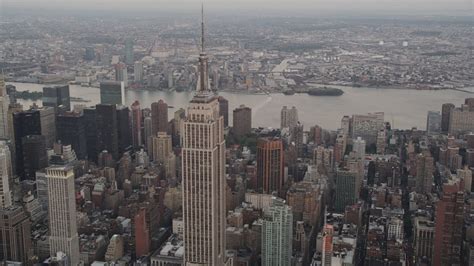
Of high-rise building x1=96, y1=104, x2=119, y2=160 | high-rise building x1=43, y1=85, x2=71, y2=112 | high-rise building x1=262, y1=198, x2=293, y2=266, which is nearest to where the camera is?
high-rise building x1=262, y1=198, x2=293, y2=266

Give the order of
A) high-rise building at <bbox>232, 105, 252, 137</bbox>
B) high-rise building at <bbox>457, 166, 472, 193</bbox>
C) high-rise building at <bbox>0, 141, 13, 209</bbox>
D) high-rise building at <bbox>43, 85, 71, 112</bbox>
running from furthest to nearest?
high-rise building at <bbox>43, 85, 71, 112</bbox>
high-rise building at <bbox>232, 105, 252, 137</bbox>
high-rise building at <bbox>457, 166, 472, 193</bbox>
high-rise building at <bbox>0, 141, 13, 209</bbox>

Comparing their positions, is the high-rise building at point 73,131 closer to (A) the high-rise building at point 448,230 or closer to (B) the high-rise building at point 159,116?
(B) the high-rise building at point 159,116

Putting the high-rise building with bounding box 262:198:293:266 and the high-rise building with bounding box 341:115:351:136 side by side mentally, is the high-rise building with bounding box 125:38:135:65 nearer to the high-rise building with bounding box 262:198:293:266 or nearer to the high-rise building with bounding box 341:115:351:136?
the high-rise building with bounding box 341:115:351:136

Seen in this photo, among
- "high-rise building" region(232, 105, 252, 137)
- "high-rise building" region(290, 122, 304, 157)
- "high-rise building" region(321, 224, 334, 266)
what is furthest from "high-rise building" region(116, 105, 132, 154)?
"high-rise building" region(321, 224, 334, 266)

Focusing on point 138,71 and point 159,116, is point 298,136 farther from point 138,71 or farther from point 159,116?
point 138,71

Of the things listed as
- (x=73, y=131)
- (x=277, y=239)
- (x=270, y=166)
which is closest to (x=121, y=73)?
(x=73, y=131)

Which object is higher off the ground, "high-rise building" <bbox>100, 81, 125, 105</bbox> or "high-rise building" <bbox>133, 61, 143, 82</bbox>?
"high-rise building" <bbox>133, 61, 143, 82</bbox>

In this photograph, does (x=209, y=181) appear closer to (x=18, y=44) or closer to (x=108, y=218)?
(x=108, y=218)

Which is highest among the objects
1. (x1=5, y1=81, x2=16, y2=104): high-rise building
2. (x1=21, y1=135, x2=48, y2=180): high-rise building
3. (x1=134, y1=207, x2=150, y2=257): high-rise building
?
(x1=5, y1=81, x2=16, y2=104): high-rise building
